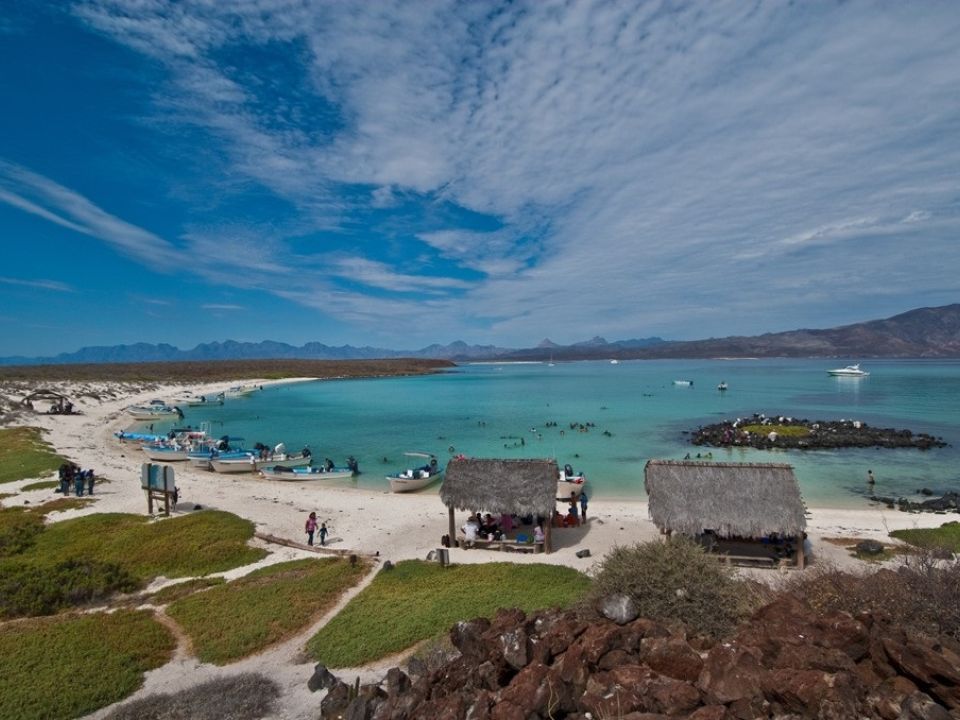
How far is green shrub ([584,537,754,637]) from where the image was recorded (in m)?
9.78

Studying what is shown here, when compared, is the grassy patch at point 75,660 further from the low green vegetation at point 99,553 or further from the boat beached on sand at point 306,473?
the boat beached on sand at point 306,473

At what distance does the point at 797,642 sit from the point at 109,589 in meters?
18.5

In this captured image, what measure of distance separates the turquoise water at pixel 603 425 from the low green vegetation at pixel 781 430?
5.69 metres

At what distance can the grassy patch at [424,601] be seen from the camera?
39.9 ft

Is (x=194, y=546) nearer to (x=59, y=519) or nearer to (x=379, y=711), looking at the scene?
(x=59, y=519)

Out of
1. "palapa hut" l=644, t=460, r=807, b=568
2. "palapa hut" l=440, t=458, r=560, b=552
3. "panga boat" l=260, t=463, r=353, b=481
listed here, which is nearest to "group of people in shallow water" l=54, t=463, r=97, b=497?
"panga boat" l=260, t=463, r=353, b=481

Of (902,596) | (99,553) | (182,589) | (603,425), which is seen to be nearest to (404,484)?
(99,553)

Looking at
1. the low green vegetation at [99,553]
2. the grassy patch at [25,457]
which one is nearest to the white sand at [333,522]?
the low green vegetation at [99,553]

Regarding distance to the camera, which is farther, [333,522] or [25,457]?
[25,457]

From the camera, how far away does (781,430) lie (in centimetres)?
4825

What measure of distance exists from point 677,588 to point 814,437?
43426 millimetres

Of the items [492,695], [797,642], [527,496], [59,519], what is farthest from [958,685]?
[59,519]

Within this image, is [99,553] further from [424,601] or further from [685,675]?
[685,675]

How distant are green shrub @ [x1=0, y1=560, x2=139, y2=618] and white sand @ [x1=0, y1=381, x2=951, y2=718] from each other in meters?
3.53
